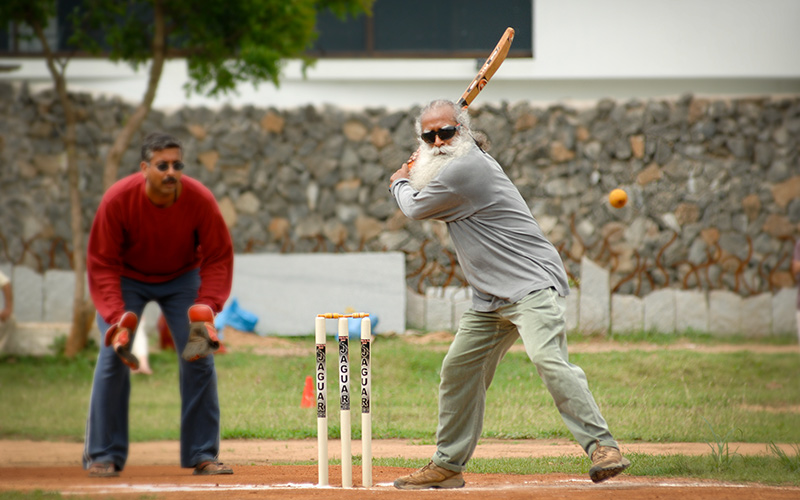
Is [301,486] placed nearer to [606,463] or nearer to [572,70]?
[606,463]

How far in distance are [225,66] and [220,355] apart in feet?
13.1

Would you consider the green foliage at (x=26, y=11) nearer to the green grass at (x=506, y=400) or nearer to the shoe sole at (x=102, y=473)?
the green grass at (x=506, y=400)

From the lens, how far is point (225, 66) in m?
12.1

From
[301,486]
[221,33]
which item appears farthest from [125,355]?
[221,33]

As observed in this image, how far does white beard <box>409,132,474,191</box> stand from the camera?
479cm

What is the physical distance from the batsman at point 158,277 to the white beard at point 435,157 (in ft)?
4.48

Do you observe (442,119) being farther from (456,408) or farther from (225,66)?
(225,66)

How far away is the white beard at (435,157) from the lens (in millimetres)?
4789

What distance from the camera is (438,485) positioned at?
4.82 metres

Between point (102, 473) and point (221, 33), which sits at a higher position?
point (221, 33)

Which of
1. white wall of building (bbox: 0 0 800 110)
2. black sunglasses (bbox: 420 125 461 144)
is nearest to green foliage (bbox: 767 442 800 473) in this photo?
black sunglasses (bbox: 420 125 461 144)

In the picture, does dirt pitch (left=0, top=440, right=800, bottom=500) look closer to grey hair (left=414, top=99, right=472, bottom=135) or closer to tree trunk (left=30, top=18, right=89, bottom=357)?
grey hair (left=414, top=99, right=472, bottom=135)

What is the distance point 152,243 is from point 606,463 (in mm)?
2890

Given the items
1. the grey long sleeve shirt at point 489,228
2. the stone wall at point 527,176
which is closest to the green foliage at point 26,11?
the stone wall at point 527,176
